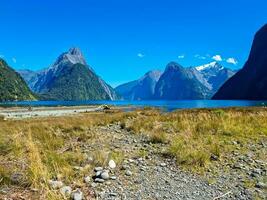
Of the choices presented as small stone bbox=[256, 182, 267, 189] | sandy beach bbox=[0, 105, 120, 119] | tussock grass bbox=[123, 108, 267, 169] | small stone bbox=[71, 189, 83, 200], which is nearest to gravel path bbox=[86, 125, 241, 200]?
small stone bbox=[71, 189, 83, 200]

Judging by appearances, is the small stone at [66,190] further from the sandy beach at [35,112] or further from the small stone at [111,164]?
the sandy beach at [35,112]

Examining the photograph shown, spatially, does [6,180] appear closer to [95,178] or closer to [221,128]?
[95,178]

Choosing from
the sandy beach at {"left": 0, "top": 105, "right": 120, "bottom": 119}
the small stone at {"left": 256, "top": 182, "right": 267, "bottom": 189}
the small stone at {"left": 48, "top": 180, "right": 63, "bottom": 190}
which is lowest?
the small stone at {"left": 256, "top": 182, "right": 267, "bottom": 189}

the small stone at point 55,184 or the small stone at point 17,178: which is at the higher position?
the small stone at point 17,178

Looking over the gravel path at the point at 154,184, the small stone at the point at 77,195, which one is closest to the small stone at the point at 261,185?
the gravel path at the point at 154,184

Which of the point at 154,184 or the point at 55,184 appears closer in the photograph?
the point at 55,184

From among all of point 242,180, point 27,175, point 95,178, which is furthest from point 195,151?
point 27,175

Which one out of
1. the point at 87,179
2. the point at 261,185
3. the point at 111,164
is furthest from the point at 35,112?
the point at 261,185

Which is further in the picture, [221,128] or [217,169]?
[221,128]

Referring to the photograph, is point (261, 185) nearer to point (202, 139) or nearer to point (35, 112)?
point (202, 139)

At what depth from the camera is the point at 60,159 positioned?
1002 centimetres

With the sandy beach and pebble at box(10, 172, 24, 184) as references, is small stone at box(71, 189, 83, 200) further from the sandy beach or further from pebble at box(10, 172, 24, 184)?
the sandy beach

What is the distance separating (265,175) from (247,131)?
6.88 metres

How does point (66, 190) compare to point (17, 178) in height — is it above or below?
below
